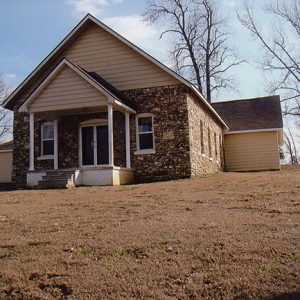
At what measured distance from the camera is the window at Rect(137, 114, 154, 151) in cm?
1906

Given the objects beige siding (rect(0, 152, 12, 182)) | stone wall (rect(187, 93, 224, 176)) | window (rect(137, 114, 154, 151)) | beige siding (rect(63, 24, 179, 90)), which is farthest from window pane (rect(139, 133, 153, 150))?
beige siding (rect(0, 152, 12, 182))

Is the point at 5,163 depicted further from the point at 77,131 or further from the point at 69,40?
the point at 69,40

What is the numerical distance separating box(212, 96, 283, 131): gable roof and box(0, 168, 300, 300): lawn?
2023 centimetres

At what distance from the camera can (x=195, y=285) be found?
514 centimetres

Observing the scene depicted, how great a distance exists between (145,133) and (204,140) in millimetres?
4358

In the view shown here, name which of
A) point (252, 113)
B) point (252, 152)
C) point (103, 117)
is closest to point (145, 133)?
point (103, 117)

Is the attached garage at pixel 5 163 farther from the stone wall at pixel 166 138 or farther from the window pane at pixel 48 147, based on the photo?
the stone wall at pixel 166 138

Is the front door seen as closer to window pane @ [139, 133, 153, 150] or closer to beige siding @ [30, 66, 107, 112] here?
window pane @ [139, 133, 153, 150]

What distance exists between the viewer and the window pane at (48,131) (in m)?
20.5

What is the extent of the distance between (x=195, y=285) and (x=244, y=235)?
189cm

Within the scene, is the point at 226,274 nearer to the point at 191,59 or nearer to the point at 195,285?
the point at 195,285

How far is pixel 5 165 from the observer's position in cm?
2950

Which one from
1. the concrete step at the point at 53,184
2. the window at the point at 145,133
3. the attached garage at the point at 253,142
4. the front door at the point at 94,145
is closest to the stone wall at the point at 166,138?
the window at the point at 145,133

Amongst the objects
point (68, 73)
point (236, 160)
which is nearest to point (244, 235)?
point (68, 73)
